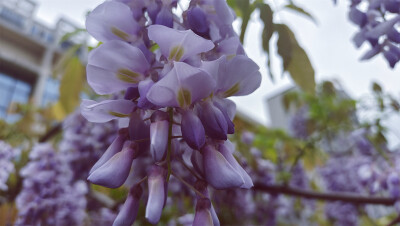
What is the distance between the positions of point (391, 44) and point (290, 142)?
103 centimetres

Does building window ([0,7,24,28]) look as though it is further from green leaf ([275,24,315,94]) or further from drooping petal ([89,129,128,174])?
drooping petal ([89,129,128,174])

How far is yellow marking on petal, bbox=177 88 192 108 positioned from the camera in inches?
11.2

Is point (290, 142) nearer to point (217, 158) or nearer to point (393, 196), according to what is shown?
point (393, 196)

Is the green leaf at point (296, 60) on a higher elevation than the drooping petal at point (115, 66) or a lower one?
higher

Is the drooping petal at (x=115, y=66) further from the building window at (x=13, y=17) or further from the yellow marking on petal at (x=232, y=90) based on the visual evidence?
the building window at (x=13, y=17)

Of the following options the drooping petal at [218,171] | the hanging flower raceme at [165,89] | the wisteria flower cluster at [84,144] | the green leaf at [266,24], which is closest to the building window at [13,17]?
the wisteria flower cluster at [84,144]

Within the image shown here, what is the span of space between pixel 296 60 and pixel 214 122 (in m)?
0.35

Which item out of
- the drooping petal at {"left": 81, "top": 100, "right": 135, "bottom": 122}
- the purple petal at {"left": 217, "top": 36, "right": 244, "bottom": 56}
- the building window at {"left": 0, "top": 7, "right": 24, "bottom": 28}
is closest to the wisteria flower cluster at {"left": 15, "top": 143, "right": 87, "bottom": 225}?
the drooping petal at {"left": 81, "top": 100, "right": 135, "bottom": 122}

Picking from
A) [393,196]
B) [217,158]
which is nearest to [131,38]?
[217,158]

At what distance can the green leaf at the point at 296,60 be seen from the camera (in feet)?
1.84

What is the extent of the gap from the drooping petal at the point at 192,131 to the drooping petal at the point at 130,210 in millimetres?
72

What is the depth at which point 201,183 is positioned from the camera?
1.01ft

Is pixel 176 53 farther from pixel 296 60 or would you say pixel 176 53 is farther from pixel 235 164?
pixel 296 60

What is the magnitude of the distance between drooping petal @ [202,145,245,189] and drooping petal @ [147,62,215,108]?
0.18ft
